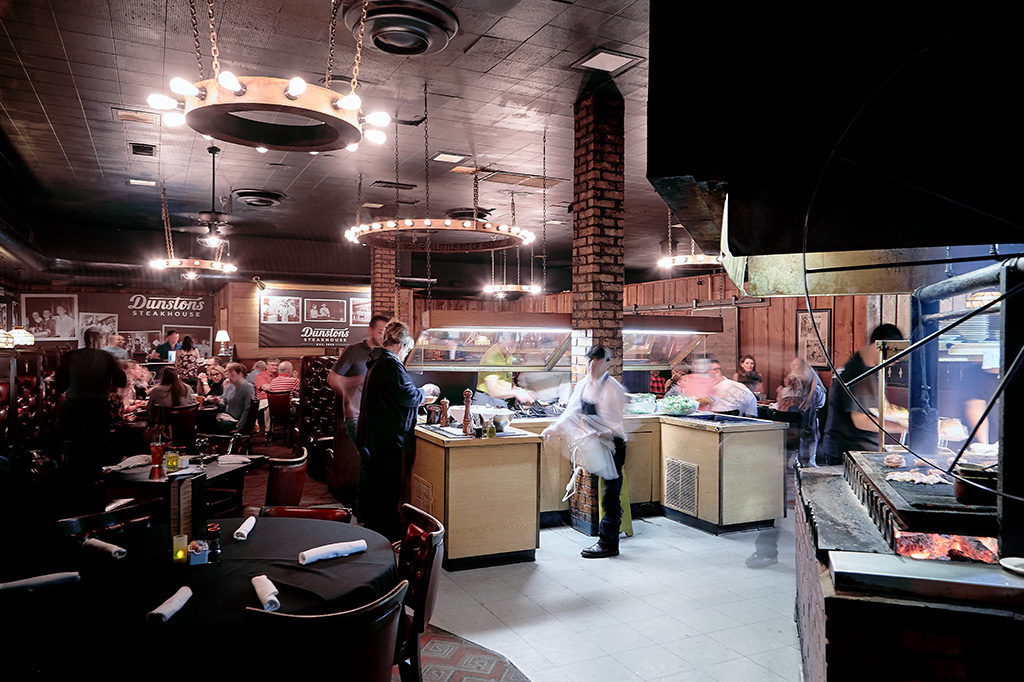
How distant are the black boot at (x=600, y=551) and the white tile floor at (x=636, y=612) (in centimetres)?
6

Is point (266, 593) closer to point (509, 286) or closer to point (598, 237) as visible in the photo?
point (598, 237)

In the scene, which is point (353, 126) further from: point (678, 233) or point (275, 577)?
point (678, 233)

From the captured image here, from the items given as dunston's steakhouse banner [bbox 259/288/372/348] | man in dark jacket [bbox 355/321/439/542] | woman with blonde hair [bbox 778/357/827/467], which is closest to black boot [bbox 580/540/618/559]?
man in dark jacket [bbox 355/321/439/542]

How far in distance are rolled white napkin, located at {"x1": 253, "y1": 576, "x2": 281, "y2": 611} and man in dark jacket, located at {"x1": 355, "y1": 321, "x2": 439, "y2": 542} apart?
2.41 metres

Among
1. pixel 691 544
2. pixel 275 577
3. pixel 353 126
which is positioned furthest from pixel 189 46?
pixel 691 544

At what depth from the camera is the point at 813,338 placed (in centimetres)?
1129

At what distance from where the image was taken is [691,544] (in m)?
5.60

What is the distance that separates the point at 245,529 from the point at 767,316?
11008 mm

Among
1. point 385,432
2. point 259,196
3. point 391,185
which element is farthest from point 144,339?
point 385,432

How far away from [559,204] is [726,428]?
20.5ft

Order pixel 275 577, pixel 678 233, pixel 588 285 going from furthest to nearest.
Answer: pixel 678 233 → pixel 588 285 → pixel 275 577

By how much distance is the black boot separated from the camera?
17.2ft

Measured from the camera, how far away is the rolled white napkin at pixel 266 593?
2.16 meters

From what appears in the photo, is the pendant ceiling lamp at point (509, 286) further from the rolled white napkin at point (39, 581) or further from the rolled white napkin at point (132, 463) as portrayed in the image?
the rolled white napkin at point (39, 581)
